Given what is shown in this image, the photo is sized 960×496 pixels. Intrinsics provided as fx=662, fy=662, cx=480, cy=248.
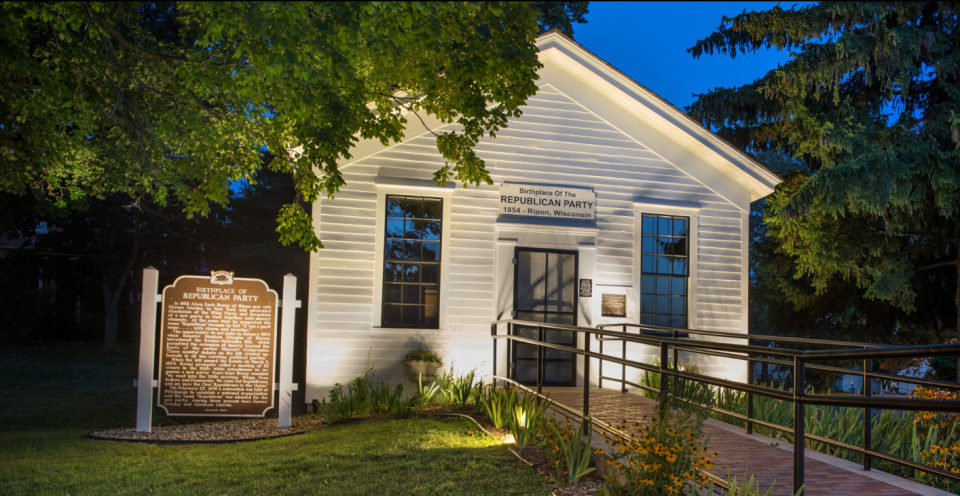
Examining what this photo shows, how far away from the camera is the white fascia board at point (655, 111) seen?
10.8 metres

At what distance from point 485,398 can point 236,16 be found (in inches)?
203

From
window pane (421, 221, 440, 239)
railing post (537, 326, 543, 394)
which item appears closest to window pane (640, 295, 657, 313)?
window pane (421, 221, 440, 239)

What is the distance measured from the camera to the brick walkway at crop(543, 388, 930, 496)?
488 centimetres

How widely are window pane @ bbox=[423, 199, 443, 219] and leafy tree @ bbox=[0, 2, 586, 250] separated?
208cm

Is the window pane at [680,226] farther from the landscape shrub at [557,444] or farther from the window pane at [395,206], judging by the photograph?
the landscape shrub at [557,444]

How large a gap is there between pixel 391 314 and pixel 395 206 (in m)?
1.66

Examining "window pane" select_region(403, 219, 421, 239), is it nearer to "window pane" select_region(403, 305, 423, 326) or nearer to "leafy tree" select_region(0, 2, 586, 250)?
"window pane" select_region(403, 305, 423, 326)

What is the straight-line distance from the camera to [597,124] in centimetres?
1111

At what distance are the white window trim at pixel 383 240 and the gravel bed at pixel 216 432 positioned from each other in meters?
1.90

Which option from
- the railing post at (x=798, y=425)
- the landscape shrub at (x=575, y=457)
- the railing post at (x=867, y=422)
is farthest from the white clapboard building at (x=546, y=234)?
the railing post at (x=798, y=425)

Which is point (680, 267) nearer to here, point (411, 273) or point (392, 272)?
point (411, 273)

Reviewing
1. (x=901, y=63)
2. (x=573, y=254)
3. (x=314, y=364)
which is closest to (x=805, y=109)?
(x=901, y=63)

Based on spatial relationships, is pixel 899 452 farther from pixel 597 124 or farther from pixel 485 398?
pixel 597 124

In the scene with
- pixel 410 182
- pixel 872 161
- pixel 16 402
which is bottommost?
pixel 16 402
